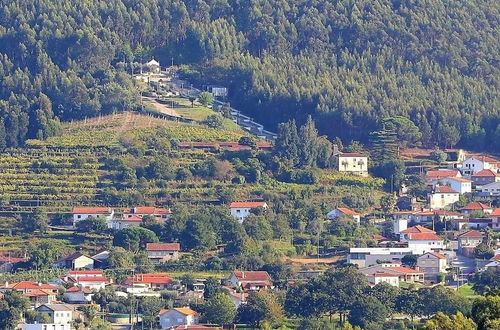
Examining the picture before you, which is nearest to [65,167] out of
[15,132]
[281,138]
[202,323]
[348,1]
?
[15,132]

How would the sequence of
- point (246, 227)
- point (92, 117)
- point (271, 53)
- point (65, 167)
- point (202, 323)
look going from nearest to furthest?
point (202, 323) → point (246, 227) → point (65, 167) → point (92, 117) → point (271, 53)

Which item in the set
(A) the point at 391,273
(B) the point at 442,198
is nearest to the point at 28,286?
(A) the point at 391,273

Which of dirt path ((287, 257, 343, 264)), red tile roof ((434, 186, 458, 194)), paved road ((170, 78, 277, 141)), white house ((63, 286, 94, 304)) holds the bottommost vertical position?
white house ((63, 286, 94, 304))

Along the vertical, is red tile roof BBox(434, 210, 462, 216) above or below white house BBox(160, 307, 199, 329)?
above

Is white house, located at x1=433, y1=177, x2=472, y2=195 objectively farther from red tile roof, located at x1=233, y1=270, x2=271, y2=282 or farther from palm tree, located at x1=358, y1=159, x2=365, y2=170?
red tile roof, located at x1=233, y1=270, x2=271, y2=282

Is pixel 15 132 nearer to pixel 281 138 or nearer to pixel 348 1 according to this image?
pixel 281 138

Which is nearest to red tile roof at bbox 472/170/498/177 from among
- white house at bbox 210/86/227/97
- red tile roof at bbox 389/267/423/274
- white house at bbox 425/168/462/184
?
white house at bbox 425/168/462/184
